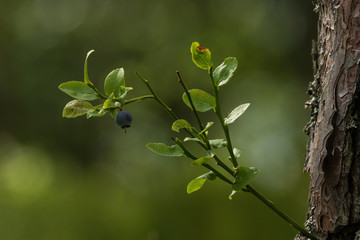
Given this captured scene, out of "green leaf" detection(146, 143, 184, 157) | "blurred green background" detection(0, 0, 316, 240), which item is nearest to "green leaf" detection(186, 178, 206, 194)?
"green leaf" detection(146, 143, 184, 157)

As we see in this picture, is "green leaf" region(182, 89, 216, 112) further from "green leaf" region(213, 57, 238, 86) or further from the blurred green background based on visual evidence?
the blurred green background

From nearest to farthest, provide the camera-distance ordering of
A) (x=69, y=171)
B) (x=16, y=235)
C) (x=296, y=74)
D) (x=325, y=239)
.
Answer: (x=325, y=239)
(x=16, y=235)
(x=69, y=171)
(x=296, y=74)

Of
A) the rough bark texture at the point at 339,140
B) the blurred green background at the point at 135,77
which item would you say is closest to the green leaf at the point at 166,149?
the rough bark texture at the point at 339,140

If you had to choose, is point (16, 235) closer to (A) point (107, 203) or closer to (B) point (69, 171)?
(A) point (107, 203)

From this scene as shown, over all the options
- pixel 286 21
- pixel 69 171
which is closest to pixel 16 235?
pixel 69 171

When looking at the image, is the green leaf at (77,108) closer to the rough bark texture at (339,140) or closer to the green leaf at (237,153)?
the green leaf at (237,153)

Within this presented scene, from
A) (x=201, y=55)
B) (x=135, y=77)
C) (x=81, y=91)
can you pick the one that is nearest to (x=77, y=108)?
(x=81, y=91)
